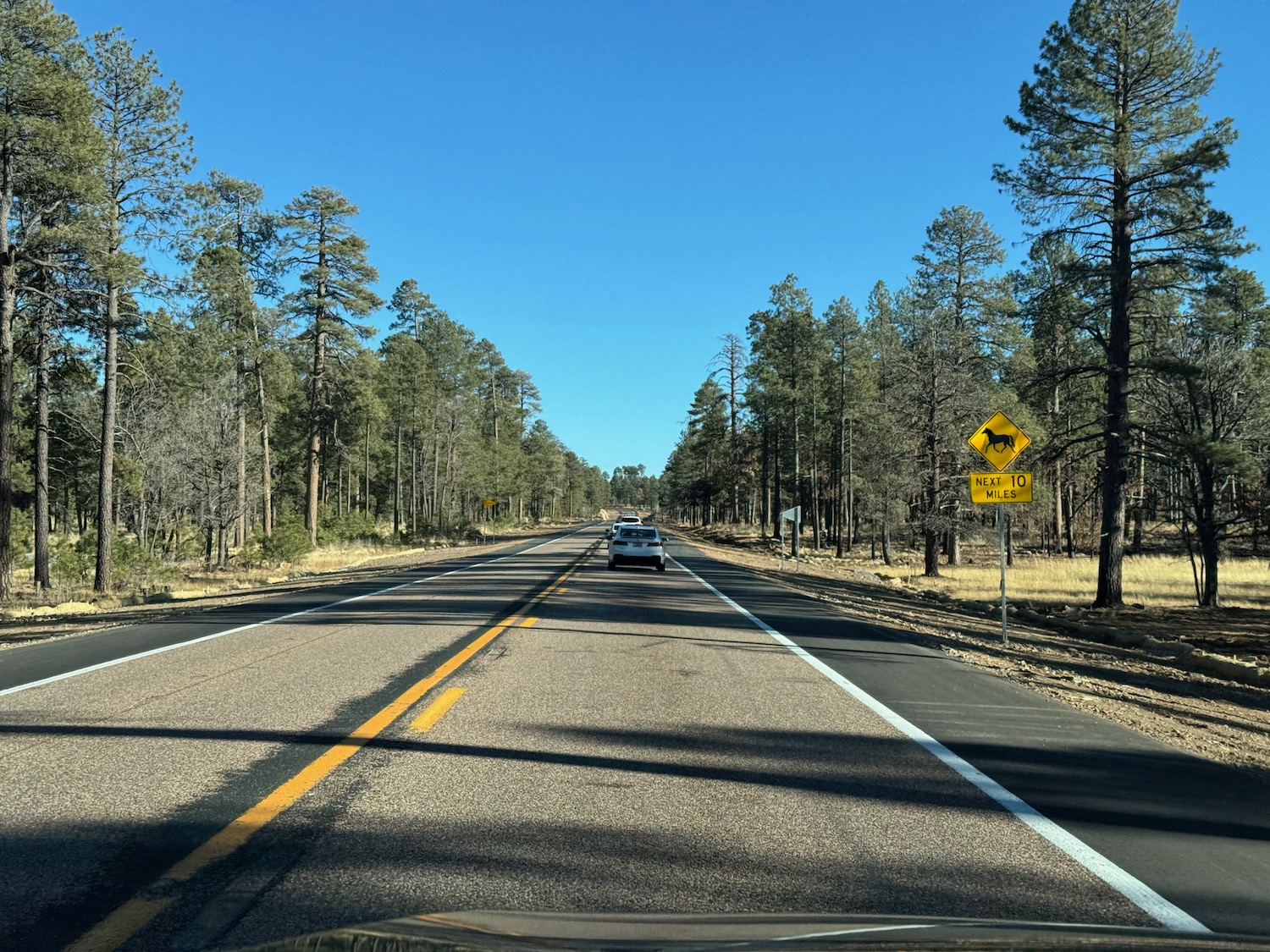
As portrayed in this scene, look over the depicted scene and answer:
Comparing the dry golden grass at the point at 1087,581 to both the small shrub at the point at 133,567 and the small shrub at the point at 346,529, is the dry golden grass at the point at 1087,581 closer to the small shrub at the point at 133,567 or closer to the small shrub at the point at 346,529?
the small shrub at the point at 133,567

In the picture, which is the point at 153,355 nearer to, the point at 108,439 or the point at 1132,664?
the point at 108,439

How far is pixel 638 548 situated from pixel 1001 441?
16.1 metres

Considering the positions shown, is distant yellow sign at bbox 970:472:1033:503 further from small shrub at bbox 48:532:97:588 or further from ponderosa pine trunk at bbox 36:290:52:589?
small shrub at bbox 48:532:97:588

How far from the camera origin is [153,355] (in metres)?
26.1

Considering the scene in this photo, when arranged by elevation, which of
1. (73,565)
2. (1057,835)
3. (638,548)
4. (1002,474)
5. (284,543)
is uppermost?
(1002,474)

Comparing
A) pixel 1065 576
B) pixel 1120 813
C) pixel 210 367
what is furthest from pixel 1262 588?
A: pixel 210 367

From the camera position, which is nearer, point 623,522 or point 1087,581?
point 1087,581

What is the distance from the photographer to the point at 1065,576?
113ft

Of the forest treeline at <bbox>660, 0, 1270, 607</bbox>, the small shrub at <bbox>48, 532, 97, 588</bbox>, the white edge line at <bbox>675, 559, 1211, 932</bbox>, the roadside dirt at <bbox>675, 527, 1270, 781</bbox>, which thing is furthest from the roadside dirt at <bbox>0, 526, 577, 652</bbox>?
the forest treeline at <bbox>660, 0, 1270, 607</bbox>

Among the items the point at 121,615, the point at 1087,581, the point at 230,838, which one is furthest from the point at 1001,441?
the point at 1087,581

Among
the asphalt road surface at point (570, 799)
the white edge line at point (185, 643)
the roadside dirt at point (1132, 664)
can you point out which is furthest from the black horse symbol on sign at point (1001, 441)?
the white edge line at point (185, 643)

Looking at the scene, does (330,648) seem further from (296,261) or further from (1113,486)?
(296,261)

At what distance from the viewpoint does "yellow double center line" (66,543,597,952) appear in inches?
128

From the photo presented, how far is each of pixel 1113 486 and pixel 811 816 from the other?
2022 centimetres
